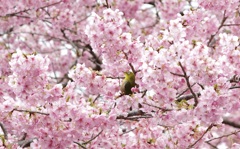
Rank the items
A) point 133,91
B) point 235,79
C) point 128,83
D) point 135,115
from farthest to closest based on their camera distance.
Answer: point 135,115, point 128,83, point 133,91, point 235,79

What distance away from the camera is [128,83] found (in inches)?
186

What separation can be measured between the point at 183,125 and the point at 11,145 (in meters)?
1.88

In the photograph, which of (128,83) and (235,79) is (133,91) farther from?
(235,79)

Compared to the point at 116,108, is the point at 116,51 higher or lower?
higher

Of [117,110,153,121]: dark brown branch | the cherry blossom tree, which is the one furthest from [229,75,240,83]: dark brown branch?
[117,110,153,121]: dark brown branch

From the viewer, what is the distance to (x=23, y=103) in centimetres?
453

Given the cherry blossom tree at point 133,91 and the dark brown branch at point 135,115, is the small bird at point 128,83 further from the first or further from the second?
the dark brown branch at point 135,115

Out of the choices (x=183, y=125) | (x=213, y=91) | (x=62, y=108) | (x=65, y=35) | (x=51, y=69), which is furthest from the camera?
(x=51, y=69)

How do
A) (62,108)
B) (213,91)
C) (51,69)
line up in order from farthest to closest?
1. (51,69)
2. (62,108)
3. (213,91)

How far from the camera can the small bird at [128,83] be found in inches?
184

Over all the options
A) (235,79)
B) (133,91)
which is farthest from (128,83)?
(235,79)

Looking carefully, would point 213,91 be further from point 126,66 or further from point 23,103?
point 23,103

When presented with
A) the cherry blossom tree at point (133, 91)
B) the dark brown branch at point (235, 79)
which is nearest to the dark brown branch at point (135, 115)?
the cherry blossom tree at point (133, 91)

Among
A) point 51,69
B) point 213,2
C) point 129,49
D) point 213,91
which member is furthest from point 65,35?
point 213,91
